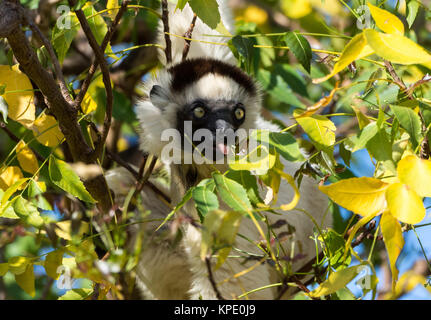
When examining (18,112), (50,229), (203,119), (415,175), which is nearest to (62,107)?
(18,112)

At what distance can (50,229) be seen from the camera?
2.21 meters

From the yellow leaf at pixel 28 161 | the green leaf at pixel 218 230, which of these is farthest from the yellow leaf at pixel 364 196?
the yellow leaf at pixel 28 161

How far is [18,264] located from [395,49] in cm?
156

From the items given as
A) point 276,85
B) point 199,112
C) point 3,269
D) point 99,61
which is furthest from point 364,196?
point 276,85

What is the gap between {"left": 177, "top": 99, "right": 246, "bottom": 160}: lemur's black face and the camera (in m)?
3.13

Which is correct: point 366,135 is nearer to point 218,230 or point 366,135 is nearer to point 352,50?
point 352,50

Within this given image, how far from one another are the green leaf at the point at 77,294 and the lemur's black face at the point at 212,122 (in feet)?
3.45

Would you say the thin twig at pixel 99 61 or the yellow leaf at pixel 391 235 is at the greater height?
the thin twig at pixel 99 61

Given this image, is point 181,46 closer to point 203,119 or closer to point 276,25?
point 203,119

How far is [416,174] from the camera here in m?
1.58

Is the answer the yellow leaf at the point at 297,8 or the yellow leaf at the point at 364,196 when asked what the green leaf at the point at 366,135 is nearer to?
the yellow leaf at the point at 364,196

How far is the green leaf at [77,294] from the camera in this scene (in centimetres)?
230

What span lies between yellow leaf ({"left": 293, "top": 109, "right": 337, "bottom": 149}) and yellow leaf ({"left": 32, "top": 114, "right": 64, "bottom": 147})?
117 centimetres

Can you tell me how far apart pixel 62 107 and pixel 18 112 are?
34 centimetres
